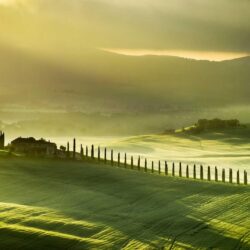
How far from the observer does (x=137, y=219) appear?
4212 cm

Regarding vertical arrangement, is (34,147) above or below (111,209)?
above

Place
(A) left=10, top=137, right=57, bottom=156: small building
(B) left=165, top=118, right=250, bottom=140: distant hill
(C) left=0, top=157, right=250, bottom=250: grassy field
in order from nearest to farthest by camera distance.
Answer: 1. (C) left=0, top=157, right=250, bottom=250: grassy field
2. (A) left=10, top=137, right=57, bottom=156: small building
3. (B) left=165, top=118, right=250, bottom=140: distant hill

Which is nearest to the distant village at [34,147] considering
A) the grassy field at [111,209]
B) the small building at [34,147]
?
the small building at [34,147]

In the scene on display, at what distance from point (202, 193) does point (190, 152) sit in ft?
285

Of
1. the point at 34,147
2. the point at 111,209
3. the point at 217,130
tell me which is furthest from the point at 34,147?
the point at 217,130

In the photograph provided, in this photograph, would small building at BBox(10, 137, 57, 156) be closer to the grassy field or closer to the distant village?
the distant village

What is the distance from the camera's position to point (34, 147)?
7412cm

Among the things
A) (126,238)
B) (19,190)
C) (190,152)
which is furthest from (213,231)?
(190,152)

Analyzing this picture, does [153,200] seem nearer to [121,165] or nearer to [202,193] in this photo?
[202,193]

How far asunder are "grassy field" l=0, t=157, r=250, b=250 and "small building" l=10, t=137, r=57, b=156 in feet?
13.0

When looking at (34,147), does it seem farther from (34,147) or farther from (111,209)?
(111,209)

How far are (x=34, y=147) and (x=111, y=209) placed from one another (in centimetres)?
3052

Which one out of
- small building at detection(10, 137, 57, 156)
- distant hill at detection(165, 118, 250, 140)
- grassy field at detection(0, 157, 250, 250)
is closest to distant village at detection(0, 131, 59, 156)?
small building at detection(10, 137, 57, 156)

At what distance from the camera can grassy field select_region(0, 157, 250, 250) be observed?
35469 mm
